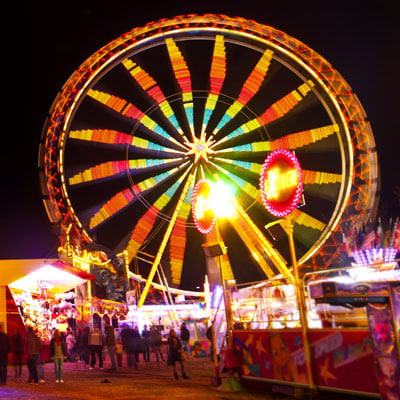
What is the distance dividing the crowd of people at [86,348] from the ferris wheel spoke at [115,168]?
6242mm

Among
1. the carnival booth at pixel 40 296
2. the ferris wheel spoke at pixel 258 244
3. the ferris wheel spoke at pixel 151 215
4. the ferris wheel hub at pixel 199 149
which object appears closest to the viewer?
the carnival booth at pixel 40 296

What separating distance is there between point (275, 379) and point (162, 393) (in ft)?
7.48

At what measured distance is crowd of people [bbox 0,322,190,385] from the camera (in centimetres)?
1244

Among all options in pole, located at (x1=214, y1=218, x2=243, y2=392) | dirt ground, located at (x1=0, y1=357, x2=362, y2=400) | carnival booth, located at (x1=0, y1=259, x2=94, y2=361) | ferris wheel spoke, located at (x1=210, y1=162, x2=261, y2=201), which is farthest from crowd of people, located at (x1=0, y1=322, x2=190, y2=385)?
ferris wheel spoke, located at (x1=210, y1=162, x2=261, y2=201)

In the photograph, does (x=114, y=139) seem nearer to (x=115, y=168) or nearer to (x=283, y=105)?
(x=115, y=168)

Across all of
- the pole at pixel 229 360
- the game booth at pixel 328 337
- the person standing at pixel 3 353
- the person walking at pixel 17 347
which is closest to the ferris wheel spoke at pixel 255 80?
the person walking at pixel 17 347

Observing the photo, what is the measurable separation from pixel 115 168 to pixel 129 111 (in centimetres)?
242

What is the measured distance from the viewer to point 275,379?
9188 mm

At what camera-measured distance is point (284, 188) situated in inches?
388

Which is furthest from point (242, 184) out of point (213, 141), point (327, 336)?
point (327, 336)

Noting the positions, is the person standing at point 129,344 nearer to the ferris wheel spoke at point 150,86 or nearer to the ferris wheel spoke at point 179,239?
the ferris wheel spoke at point 179,239

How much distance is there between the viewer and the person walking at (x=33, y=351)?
12.4 meters

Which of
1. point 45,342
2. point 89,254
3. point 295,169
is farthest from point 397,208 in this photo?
point 295,169

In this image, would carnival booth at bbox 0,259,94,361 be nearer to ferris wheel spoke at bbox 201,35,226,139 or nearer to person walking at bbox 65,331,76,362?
person walking at bbox 65,331,76,362
